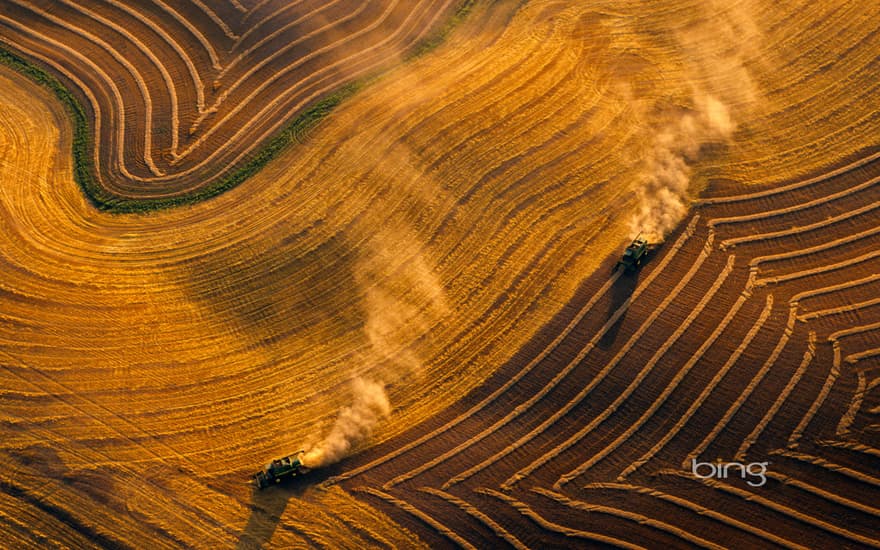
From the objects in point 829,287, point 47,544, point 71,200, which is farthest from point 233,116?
A: point 829,287

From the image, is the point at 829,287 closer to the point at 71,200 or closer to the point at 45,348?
the point at 45,348

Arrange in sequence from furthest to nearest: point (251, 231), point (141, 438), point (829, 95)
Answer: point (829, 95)
point (251, 231)
point (141, 438)

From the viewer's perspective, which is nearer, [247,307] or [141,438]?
[141,438]

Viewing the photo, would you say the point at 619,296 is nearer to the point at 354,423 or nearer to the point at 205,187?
the point at 354,423

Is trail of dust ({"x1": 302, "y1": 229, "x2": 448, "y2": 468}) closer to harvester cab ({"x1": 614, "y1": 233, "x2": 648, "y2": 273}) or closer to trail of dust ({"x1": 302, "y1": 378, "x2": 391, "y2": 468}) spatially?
trail of dust ({"x1": 302, "y1": 378, "x2": 391, "y2": 468})

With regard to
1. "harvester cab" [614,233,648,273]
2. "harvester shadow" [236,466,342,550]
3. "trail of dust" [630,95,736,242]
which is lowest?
"harvester shadow" [236,466,342,550]

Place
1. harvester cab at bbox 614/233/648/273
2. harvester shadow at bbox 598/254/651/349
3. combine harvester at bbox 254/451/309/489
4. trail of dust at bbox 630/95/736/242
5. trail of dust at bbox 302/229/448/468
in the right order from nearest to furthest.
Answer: combine harvester at bbox 254/451/309/489 < trail of dust at bbox 302/229/448/468 < harvester shadow at bbox 598/254/651/349 < harvester cab at bbox 614/233/648/273 < trail of dust at bbox 630/95/736/242

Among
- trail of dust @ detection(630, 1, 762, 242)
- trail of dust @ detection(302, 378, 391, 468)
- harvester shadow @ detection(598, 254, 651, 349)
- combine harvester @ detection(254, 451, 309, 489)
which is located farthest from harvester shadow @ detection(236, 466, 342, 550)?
trail of dust @ detection(630, 1, 762, 242)

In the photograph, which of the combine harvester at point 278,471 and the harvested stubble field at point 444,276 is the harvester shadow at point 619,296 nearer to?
the harvested stubble field at point 444,276
